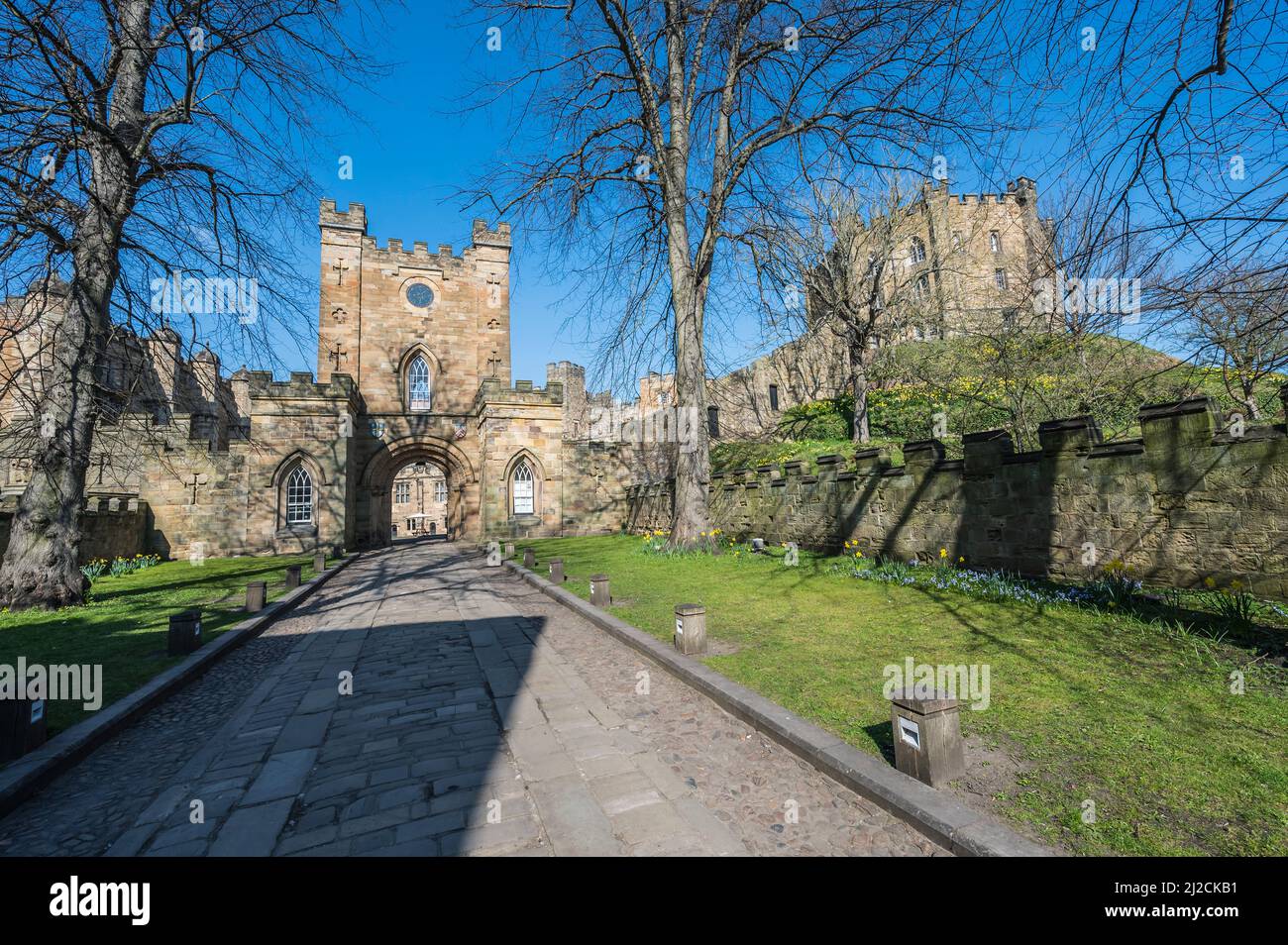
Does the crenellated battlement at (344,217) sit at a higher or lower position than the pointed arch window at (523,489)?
higher

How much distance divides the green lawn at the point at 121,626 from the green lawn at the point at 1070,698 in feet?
18.9

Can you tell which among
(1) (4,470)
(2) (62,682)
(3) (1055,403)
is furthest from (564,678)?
(1) (4,470)

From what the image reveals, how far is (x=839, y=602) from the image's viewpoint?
26.1 feet

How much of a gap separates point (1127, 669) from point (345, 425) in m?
23.6

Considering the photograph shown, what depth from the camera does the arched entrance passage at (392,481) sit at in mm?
24016

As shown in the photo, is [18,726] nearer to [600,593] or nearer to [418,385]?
[600,593]

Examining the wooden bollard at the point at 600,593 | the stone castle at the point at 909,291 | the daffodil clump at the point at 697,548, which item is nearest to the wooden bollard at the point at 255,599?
the wooden bollard at the point at 600,593

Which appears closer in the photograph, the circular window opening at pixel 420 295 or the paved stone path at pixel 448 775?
the paved stone path at pixel 448 775

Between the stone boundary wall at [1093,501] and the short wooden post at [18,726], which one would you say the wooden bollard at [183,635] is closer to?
the short wooden post at [18,726]

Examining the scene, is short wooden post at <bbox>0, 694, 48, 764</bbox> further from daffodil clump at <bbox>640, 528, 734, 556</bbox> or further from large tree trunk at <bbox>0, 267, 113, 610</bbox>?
daffodil clump at <bbox>640, 528, 734, 556</bbox>

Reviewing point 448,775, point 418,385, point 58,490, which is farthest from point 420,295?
point 448,775

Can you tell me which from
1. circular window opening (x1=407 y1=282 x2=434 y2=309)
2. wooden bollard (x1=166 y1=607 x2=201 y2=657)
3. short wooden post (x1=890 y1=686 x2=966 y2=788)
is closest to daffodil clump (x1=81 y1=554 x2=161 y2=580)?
wooden bollard (x1=166 y1=607 x2=201 y2=657)

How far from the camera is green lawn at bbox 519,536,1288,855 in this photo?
2648 millimetres
